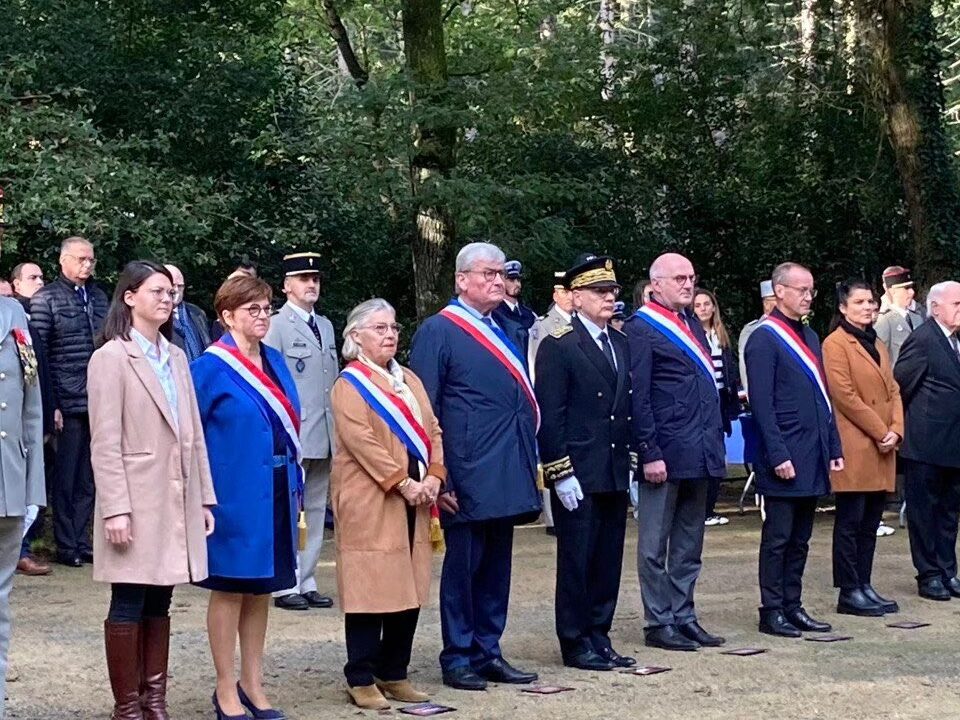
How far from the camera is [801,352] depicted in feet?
30.8

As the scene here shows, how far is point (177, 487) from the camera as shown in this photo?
21.2 feet

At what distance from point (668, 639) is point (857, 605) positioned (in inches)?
66.5

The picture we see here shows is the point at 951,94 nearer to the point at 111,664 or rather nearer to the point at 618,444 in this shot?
the point at 618,444

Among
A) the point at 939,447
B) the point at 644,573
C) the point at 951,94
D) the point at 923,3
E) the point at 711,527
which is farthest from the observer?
the point at 951,94

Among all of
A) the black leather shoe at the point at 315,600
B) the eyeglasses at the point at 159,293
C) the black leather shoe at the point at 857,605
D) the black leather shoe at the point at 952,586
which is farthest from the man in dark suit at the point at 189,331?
the black leather shoe at the point at 952,586

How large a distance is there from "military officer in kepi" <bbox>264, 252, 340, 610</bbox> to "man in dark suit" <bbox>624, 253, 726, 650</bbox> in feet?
6.37

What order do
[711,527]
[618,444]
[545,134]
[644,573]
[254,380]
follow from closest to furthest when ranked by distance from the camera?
[254,380], [618,444], [644,573], [711,527], [545,134]

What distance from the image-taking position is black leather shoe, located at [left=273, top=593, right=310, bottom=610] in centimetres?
977

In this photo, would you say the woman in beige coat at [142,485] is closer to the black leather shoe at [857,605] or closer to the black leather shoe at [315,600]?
the black leather shoe at [315,600]

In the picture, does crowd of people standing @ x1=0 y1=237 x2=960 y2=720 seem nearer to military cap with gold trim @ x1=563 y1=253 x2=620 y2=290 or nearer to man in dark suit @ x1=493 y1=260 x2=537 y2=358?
military cap with gold trim @ x1=563 y1=253 x2=620 y2=290

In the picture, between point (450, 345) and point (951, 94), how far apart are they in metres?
23.2

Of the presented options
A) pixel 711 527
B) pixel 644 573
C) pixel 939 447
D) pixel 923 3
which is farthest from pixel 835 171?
pixel 644 573

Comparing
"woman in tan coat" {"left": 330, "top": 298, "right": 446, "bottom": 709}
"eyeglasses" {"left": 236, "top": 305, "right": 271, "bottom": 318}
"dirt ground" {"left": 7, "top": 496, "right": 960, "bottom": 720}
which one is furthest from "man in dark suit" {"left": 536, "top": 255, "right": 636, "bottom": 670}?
"eyeglasses" {"left": 236, "top": 305, "right": 271, "bottom": 318}

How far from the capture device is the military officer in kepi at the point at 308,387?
32.1 ft
